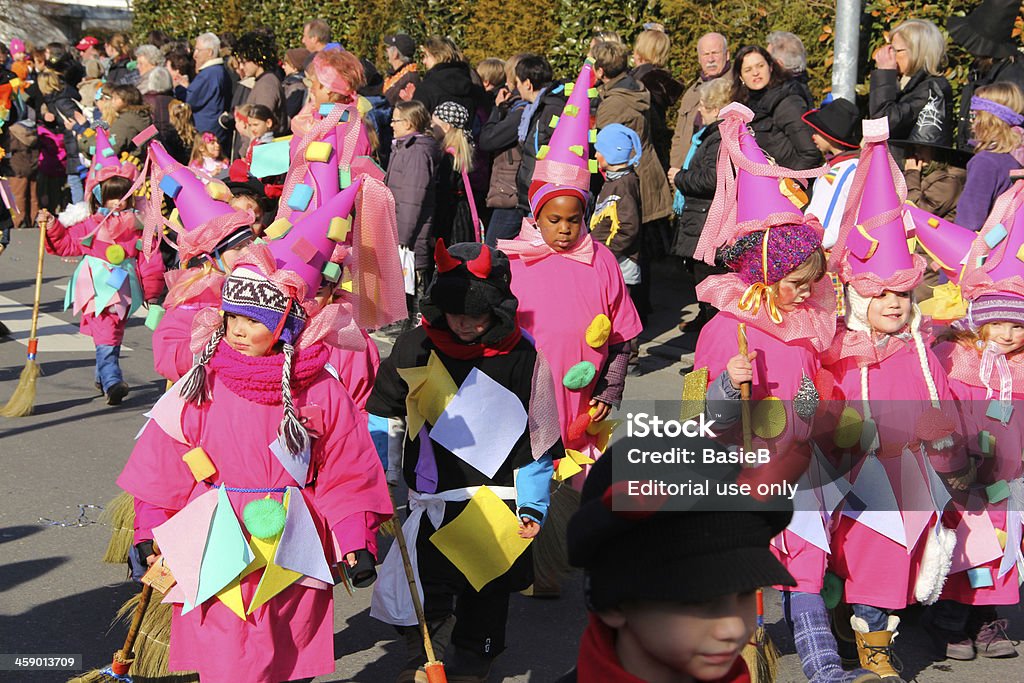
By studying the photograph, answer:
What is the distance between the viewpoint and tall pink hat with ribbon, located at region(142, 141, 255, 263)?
530 cm

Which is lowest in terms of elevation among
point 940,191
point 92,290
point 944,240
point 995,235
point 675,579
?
point 92,290

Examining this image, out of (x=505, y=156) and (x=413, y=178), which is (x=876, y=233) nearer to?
(x=413, y=178)

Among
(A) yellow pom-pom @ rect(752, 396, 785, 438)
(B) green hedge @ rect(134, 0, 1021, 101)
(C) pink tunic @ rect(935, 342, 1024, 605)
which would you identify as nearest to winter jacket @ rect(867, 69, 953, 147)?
(B) green hedge @ rect(134, 0, 1021, 101)

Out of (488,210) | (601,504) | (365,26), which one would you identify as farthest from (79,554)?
(365,26)

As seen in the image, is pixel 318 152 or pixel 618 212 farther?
pixel 618 212

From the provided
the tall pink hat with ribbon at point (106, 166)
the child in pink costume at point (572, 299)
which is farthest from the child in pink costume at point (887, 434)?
the tall pink hat with ribbon at point (106, 166)

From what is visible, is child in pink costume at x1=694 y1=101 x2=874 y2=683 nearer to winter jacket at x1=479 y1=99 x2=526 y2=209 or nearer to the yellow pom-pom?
the yellow pom-pom

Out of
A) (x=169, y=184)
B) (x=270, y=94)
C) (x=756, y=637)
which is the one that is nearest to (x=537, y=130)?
(x=270, y=94)

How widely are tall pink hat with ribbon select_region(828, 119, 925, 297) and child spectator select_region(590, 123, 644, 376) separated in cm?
393

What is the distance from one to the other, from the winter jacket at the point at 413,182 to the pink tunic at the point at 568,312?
13.7 ft

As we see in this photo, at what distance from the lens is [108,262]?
859 cm

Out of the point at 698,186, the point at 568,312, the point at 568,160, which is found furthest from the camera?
the point at 698,186

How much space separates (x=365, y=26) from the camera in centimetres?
1627

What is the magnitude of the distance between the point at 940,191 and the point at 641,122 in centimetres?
234
